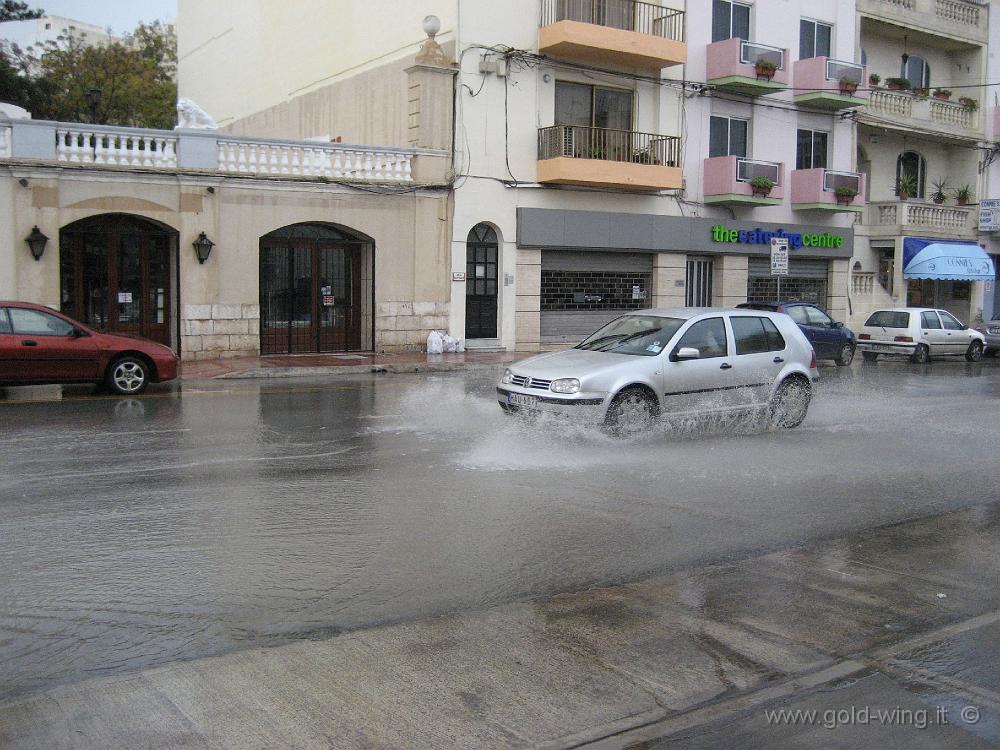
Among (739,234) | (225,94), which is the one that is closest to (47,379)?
(739,234)

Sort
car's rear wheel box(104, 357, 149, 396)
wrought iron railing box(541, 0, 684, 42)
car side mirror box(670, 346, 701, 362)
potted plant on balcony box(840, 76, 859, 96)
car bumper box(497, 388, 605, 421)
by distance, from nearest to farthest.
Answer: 1. car bumper box(497, 388, 605, 421)
2. car side mirror box(670, 346, 701, 362)
3. car's rear wheel box(104, 357, 149, 396)
4. wrought iron railing box(541, 0, 684, 42)
5. potted plant on balcony box(840, 76, 859, 96)

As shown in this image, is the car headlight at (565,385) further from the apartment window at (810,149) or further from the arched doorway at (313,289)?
the apartment window at (810,149)

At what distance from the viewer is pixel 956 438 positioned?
41.7ft

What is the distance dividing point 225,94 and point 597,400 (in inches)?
1152

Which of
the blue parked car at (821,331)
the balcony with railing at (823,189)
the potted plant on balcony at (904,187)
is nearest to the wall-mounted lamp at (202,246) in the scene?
the blue parked car at (821,331)

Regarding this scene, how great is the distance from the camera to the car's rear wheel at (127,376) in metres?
15.3

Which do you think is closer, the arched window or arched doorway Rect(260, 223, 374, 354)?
arched doorway Rect(260, 223, 374, 354)

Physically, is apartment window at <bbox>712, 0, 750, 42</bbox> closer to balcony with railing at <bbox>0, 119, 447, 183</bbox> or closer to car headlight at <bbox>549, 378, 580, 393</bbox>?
balcony with railing at <bbox>0, 119, 447, 183</bbox>

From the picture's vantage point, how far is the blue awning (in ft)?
109

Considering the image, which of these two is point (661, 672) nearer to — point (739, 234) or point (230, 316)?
point (230, 316)

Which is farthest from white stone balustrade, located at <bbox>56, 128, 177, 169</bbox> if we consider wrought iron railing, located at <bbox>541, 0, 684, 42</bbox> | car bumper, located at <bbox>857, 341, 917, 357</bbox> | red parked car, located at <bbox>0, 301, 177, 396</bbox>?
car bumper, located at <bbox>857, 341, 917, 357</bbox>

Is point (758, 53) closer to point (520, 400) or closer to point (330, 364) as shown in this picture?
point (330, 364)

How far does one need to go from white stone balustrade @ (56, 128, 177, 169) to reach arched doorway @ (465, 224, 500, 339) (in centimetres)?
764

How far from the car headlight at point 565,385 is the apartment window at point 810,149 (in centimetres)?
2271
